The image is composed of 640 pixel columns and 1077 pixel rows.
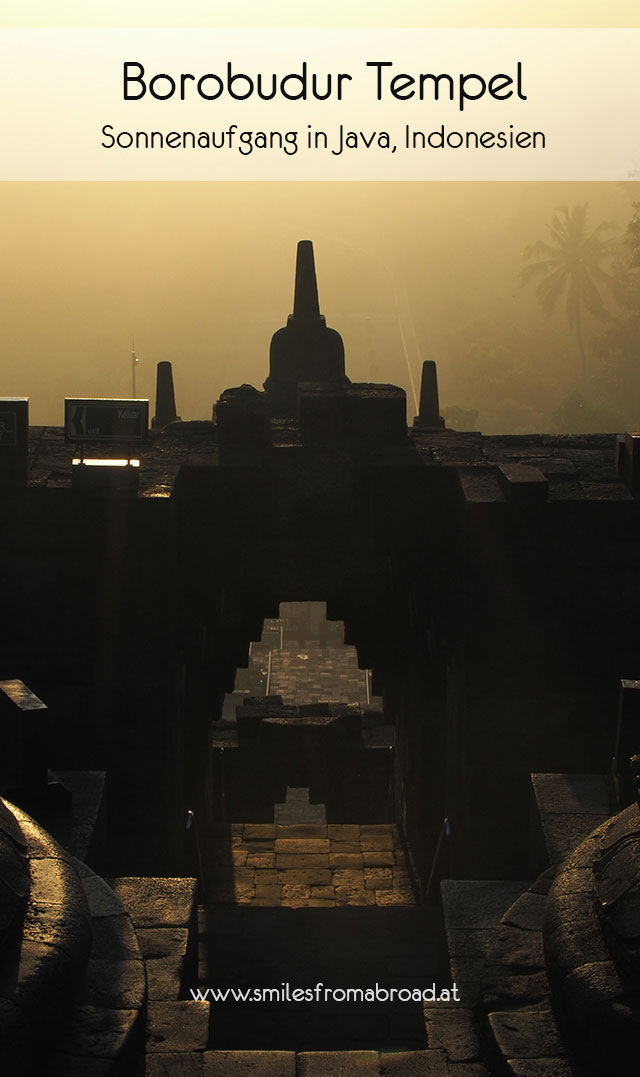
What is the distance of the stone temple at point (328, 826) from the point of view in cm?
511

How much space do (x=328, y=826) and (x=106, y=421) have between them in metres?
6.68

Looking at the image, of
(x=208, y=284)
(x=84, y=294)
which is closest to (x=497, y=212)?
(x=208, y=284)

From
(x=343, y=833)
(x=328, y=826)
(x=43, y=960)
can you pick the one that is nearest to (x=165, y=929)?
(x=43, y=960)

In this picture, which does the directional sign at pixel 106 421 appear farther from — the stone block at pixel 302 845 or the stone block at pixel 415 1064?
the stone block at pixel 415 1064

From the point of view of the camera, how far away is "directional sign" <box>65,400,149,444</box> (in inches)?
Answer: 420

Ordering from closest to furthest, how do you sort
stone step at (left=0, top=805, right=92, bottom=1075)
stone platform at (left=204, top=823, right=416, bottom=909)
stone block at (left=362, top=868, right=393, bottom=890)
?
stone step at (left=0, top=805, right=92, bottom=1075) → stone platform at (left=204, top=823, right=416, bottom=909) → stone block at (left=362, top=868, right=393, bottom=890)

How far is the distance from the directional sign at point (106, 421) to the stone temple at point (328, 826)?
0.04 meters

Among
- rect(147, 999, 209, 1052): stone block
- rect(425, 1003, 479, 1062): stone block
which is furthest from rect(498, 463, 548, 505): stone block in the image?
rect(147, 999, 209, 1052): stone block

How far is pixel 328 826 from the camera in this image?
49.5 ft

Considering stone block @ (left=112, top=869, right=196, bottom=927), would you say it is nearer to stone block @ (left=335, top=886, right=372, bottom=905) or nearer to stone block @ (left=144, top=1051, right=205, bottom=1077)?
stone block @ (left=144, top=1051, right=205, bottom=1077)

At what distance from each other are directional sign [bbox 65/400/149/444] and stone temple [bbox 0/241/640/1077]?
44 millimetres

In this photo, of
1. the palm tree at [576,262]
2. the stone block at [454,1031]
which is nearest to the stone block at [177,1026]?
the stone block at [454,1031]

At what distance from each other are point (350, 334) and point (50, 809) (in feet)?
274

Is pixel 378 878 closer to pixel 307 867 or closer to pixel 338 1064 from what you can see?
pixel 307 867
